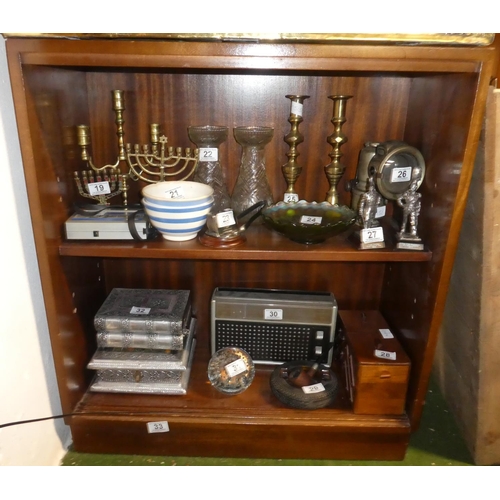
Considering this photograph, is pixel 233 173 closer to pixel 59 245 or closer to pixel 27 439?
pixel 59 245

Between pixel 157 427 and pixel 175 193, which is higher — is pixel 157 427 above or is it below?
below

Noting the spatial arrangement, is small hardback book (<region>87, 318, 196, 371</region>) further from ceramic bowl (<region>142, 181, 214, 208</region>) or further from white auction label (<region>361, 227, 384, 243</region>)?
white auction label (<region>361, 227, 384, 243</region>)

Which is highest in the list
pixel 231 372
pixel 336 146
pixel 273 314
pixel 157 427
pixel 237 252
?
pixel 336 146

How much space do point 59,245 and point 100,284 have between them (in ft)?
1.09

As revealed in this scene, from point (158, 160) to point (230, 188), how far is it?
22 centimetres

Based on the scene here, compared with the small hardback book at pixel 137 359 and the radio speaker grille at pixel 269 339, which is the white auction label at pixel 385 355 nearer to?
the radio speaker grille at pixel 269 339

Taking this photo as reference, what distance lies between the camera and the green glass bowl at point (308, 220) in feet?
3.12

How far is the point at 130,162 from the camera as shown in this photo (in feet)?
3.59

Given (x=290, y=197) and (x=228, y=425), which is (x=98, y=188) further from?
(x=228, y=425)

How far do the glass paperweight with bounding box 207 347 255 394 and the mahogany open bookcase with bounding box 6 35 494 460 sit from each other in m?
0.03

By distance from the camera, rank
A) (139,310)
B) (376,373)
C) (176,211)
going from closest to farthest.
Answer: (176,211), (376,373), (139,310)

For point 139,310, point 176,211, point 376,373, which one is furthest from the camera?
point 139,310

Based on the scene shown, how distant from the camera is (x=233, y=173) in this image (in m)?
1.18

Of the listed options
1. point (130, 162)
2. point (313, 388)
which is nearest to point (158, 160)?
point (130, 162)
